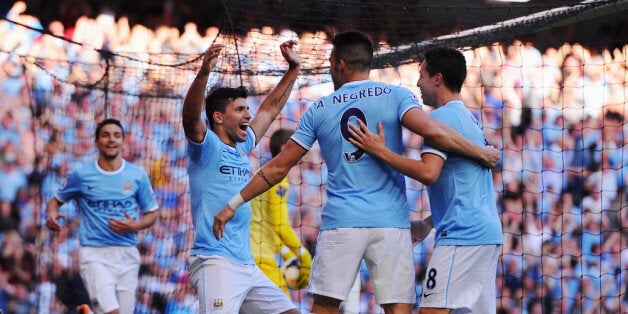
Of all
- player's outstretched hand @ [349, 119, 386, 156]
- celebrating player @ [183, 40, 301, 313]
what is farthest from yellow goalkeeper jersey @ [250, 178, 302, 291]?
player's outstretched hand @ [349, 119, 386, 156]

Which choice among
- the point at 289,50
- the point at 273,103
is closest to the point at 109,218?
the point at 273,103

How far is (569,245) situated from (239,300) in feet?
18.4

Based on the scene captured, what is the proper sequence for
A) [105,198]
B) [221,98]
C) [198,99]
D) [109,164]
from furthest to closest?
[109,164]
[105,198]
[221,98]
[198,99]

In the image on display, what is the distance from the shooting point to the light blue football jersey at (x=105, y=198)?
7.83m

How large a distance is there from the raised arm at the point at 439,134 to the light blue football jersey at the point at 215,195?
4.03ft

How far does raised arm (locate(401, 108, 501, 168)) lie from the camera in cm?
466

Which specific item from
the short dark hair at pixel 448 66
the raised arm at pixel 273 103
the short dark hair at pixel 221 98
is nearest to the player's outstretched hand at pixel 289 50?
the raised arm at pixel 273 103

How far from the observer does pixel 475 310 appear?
497cm

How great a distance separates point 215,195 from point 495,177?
17.9 feet

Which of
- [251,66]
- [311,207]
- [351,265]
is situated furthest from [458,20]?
[351,265]

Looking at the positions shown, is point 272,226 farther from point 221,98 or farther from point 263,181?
point 263,181

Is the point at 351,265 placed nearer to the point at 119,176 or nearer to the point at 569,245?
the point at 119,176

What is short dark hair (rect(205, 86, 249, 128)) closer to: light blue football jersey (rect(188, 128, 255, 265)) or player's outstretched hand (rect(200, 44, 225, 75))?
light blue football jersey (rect(188, 128, 255, 265))

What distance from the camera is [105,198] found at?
26.0 ft
